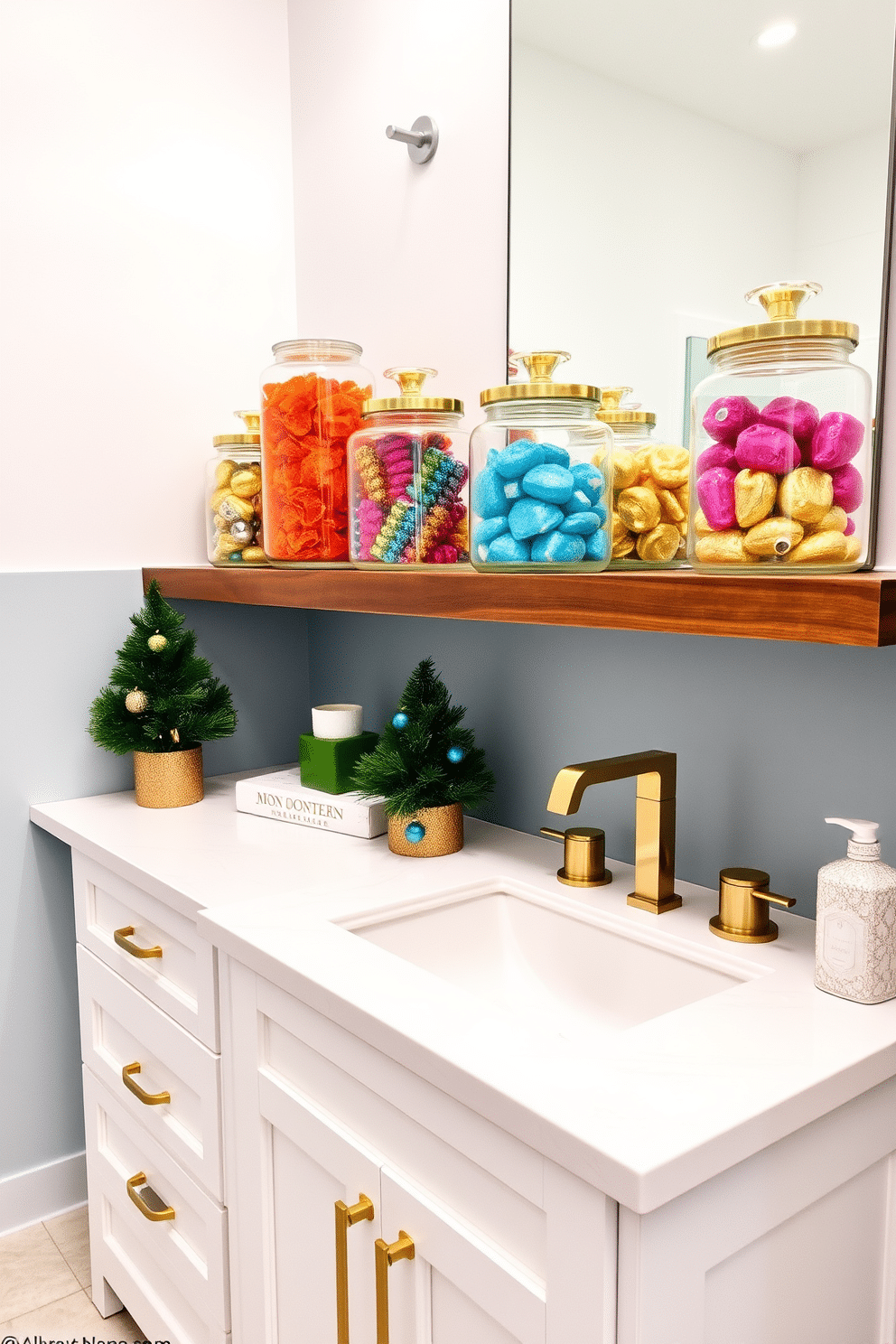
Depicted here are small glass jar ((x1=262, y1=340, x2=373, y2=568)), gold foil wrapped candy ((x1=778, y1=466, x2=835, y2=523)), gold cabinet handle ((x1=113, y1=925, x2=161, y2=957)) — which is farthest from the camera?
small glass jar ((x1=262, y1=340, x2=373, y2=568))

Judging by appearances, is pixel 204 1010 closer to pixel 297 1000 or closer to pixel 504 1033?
pixel 297 1000

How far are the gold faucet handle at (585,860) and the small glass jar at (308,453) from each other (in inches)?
21.7

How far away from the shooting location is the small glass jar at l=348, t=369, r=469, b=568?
1276mm

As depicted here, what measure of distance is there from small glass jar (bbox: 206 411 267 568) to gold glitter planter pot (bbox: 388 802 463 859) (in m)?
0.54

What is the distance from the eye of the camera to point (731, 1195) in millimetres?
723

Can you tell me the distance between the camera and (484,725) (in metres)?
1.58

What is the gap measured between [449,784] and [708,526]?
0.60 m

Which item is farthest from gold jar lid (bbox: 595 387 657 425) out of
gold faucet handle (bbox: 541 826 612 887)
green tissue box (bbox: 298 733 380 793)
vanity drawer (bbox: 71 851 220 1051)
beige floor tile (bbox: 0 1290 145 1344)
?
beige floor tile (bbox: 0 1290 145 1344)

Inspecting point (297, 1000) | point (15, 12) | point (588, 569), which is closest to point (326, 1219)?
point (297, 1000)

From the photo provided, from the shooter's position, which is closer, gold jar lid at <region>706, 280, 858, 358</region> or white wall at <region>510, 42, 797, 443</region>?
gold jar lid at <region>706, 280, 858, 358</region>

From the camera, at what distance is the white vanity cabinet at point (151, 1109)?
1223 millimetres

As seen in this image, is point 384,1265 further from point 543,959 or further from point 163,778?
point 163,778

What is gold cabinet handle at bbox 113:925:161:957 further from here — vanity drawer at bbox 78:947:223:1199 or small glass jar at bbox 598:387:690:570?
small glass jar at bbox 598:387:690:570

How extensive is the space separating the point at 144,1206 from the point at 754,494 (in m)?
1.24
